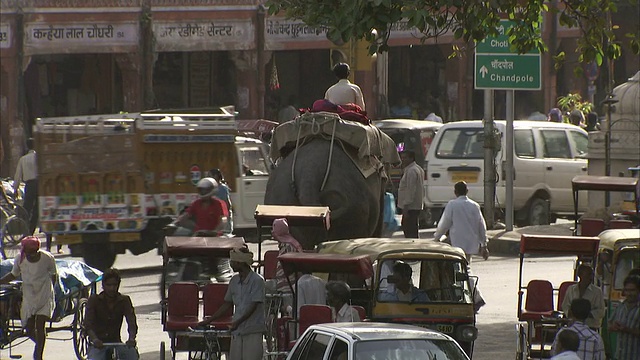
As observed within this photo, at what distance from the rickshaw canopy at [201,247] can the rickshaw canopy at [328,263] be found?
3.67ft

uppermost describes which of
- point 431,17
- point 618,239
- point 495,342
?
point 431,17

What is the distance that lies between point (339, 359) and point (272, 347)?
3346 millimetres

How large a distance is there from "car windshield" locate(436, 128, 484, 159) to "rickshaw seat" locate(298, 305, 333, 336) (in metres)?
14.1

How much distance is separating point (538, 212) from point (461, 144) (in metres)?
1.79

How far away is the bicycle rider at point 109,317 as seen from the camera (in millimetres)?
12117

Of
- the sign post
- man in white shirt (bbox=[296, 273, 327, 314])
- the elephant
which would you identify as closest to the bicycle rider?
man in white shirt (bbox=[296, 273, 327, 314])

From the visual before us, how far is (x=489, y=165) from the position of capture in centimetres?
2442

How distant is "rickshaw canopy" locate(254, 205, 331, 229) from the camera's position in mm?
14555

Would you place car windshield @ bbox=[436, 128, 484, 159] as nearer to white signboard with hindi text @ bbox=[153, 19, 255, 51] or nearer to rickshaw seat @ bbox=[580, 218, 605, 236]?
rickshaw seat @ bbox=[580, 218, 605, 236]

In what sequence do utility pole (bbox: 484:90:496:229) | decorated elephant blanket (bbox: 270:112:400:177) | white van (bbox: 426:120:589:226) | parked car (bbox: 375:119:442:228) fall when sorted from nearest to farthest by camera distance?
decorated elephant blanket (bbox: 270:112:400:177) → utility pole (bbox: 484:90:496:229) → white van (bbox: 426:120:589:226) → parked car (bbox: 375:119:442:228)

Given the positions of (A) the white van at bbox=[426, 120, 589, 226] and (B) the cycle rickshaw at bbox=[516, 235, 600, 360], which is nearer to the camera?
(B) the cycle rickshaw at bbox=[516, 235, 600, 360]

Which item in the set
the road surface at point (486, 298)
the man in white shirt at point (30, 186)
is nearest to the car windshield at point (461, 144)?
the road surface at point (486, 298)

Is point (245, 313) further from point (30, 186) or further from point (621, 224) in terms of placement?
point (30, 186)

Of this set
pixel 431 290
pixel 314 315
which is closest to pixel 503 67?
pixel 431 290
